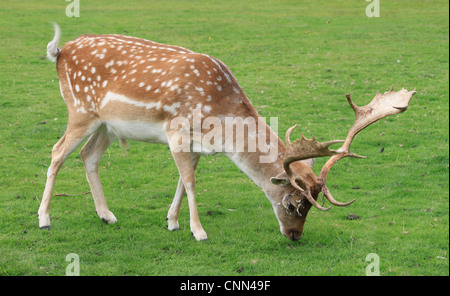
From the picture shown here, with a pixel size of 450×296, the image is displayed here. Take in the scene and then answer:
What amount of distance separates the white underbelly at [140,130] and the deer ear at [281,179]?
4.58ft

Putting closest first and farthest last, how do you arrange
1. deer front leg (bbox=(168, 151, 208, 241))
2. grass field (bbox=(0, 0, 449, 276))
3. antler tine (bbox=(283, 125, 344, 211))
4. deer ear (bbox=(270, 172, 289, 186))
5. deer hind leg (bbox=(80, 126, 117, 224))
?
antler tine (bbox=(283, 125, 344, 211))
deer ear (bbox=(270, 172, 289, 186))
grass field (bbox=(0, 0, 449, 276))
deer front leg (bbox=(168, 151, 208, 241))
deer hind leg (bbox=(80, 126, 117, 224))

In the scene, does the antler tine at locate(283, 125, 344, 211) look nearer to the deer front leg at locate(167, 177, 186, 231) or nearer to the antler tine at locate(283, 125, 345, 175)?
the antler tine at locate(283, 125, 345, 175)

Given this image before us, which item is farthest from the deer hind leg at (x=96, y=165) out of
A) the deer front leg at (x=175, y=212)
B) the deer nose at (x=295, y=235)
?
the deer nose at (x=295, y=235)

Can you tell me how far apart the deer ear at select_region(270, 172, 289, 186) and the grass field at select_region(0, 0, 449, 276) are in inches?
32.2

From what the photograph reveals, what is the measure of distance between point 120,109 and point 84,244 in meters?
1.57

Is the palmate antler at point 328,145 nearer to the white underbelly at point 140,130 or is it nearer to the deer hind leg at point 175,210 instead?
the deer hind leg at point 175,210

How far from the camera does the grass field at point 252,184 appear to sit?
5973mm

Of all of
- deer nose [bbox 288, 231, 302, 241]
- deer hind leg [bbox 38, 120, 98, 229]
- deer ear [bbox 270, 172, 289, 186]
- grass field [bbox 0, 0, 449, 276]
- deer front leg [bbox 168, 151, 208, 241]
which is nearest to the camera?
deer ear [bbox 270, 172, 289, 186]

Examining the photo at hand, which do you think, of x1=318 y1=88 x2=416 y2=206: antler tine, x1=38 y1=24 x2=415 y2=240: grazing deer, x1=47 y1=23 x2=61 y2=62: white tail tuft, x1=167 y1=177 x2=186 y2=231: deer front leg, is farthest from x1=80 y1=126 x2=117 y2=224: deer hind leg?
x1=318 y1=88 x2=416 y2=206: antler tine

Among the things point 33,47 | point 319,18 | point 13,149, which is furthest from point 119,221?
point 319,18

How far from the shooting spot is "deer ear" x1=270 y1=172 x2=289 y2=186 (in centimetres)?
576

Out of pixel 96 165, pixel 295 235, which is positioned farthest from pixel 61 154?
pixel 295 235

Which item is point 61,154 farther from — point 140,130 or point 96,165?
point 140,130

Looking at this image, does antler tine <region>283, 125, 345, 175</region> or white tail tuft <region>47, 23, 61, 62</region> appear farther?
white tail tuft <region>47, 23, 61, 62</region>
